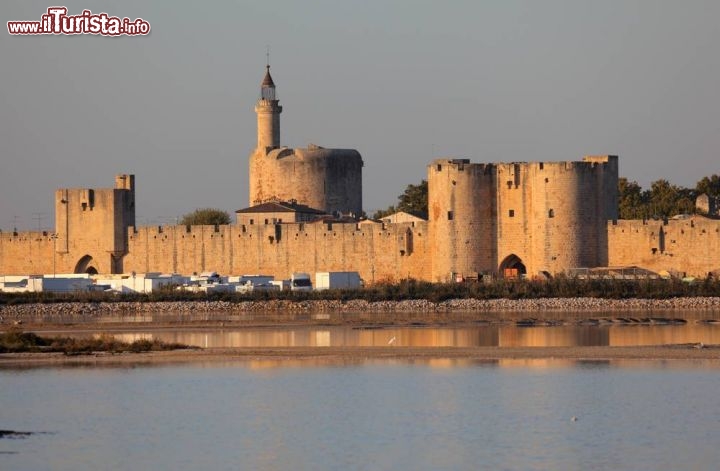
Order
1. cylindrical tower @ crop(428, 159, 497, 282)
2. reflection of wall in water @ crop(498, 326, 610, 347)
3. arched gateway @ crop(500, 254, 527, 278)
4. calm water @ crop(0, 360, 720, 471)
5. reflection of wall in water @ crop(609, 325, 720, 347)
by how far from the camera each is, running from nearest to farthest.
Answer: calm water @ crop(0, 360, 720, 471), reflection of wall in water @ crop(609, 325, 720, 347), reflection of wall in water @ crop(498, 326, 610, 347), cylindrical tower @ crop(428, 159, 497, 282), arched gateway @ crop(500, 254, 527, 278)

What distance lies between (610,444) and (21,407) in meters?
8.04

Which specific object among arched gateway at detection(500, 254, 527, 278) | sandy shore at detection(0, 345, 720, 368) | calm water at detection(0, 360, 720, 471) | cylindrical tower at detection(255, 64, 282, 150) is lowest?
calm water at detection(0, 360, 720, 471)

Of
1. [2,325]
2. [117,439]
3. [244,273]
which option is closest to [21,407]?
[117,439]

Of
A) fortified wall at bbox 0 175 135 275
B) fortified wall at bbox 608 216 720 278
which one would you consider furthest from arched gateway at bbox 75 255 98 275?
fortified wall at bbox 608 216 720 278

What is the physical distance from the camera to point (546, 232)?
1837 inches

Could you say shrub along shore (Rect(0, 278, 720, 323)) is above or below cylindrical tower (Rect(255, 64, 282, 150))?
below

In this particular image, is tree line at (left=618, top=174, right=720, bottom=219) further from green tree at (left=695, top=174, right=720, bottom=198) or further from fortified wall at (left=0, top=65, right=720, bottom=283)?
fortified wall at (left=0, top=65, right=720, bottom=283)

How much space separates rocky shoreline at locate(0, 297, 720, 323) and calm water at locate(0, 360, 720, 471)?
13.8 m

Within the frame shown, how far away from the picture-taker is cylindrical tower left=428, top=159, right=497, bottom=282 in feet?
155

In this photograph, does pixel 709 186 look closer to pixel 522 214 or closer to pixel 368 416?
pixel 522 214

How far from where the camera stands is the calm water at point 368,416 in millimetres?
19688

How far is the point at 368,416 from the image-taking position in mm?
22656

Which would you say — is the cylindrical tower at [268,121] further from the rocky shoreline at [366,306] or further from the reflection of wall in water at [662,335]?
the reflection of wall in water at [662,335]

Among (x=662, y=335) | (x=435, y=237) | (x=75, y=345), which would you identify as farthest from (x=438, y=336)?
(x=435, y=237)
